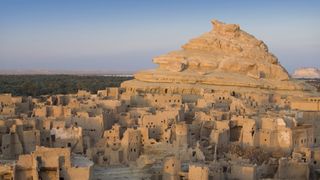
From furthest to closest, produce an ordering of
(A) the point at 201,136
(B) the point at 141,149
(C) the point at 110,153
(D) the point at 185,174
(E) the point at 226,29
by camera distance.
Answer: (E) the point at 226,29, (A) the point at 201,136, (B) the point at 141,149, (C) the point at 110,153, (D) the point at 185,174

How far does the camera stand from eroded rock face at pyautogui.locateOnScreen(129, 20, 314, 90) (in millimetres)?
35469

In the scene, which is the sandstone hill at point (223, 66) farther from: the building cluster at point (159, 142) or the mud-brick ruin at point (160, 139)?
the building cluster at point (159, 142)

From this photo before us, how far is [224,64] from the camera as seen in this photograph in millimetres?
36469

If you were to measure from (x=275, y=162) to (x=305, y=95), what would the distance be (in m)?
17.0

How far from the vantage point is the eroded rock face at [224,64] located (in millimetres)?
35469

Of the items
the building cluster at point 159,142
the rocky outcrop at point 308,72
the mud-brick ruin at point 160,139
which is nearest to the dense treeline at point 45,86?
the mud-brick ruin at point 160,139

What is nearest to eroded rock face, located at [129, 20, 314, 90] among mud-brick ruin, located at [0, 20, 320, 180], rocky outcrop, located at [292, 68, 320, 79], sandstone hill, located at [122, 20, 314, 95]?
sandstone hill, located at [122, 20, 314, 95]

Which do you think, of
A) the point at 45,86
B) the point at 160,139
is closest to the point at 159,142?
the point at 160,139

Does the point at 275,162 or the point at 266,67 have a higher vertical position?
the point at 266,67

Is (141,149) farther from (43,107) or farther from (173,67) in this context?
(173,67)

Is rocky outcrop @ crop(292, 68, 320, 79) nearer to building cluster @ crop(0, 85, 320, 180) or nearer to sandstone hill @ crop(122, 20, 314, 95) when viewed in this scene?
sandstone hill @ crop(122, 20, 314, 95)

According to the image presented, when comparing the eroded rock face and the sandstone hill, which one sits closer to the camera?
the sandstone hill

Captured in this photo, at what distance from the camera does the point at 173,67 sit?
3694 centimetres

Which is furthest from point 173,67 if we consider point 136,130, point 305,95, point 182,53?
point 136,130
